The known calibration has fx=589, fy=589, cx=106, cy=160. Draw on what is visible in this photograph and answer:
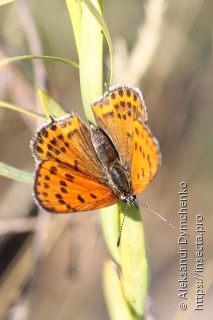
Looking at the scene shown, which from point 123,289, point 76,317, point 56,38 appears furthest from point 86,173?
point 56,38

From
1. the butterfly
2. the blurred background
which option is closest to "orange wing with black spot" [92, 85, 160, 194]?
the butterfly

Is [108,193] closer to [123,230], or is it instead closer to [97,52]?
[123,230]

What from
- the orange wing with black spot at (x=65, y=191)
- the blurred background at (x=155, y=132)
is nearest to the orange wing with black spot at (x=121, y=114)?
the orange wing with black spot at (x=65, y=191)

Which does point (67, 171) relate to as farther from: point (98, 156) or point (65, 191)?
point (98, 156)

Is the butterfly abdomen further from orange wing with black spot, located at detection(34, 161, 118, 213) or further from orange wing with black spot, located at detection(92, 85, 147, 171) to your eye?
orange wing with black spot, located at detection(34, 161, 118, 213)

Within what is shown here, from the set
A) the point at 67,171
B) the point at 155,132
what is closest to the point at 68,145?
the point at 67,171

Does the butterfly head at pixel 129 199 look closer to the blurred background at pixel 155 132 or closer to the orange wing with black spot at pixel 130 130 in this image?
the orange wing with black spot at pixel 130 130
